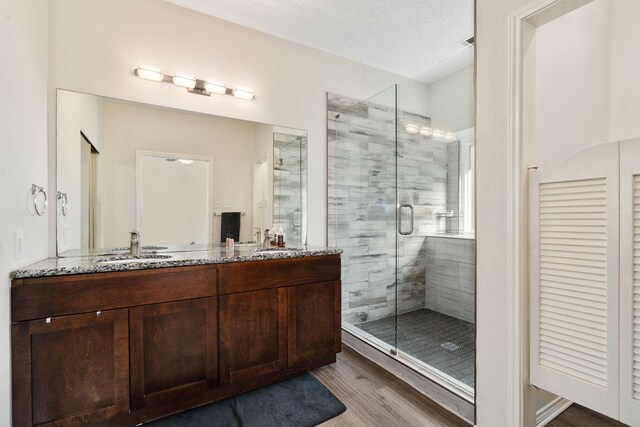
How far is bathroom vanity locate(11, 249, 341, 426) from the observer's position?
1.45m

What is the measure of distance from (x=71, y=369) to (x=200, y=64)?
7.16 feet

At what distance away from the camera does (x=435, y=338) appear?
2834mm

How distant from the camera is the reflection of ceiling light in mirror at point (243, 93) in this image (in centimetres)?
255

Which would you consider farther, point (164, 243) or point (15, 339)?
point (164, 243)

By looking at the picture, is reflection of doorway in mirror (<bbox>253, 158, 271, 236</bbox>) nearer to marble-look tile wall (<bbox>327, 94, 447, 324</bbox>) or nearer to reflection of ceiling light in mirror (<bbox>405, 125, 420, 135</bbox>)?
marble-look tile wall (<bbox>327, 94, 447, 324</bbox>)

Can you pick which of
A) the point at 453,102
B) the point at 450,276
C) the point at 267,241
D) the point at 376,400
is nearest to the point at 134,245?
the point at 267,241

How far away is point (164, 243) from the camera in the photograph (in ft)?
7.42

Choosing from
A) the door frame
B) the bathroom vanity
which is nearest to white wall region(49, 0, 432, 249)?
the bathroom vanity

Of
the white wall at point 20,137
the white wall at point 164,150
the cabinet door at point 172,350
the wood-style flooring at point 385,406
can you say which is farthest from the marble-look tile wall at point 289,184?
the white wall at point 20,137

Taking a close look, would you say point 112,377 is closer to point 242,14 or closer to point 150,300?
Answer: point 150,300

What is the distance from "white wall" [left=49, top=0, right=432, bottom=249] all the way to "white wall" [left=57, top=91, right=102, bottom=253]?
67 millimetres

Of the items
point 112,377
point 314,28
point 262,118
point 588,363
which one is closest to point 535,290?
point 588,363

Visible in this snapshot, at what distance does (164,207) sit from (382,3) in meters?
2.27

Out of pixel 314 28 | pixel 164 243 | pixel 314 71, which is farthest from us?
pixel 314 71
